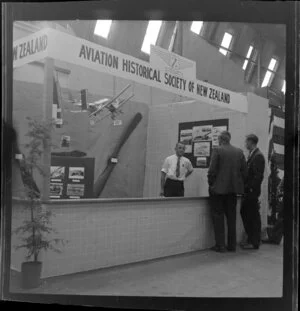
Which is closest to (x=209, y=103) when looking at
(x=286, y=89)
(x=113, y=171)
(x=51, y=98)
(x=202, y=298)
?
(x=286, y=89)

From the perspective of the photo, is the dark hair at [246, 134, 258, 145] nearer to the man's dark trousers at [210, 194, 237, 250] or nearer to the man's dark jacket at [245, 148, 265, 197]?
the man's dark jacket at [245, 148, 265, 197]

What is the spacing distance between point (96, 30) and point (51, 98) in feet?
2.22

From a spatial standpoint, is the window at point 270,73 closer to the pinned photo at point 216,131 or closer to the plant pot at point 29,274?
the pinned photo at point 216,131

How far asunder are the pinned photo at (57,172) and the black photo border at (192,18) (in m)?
0.35

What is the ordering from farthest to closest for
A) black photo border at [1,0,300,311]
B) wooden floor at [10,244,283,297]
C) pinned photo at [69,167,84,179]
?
pinned photo at [69,167,84,179]
wooden floor at [10,244,283,297]
black photo border at [1,0,300,311]

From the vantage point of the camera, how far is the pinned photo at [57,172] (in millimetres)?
4250

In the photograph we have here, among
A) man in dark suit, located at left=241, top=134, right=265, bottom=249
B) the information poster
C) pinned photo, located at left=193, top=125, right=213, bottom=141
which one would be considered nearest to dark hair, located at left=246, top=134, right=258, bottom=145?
man in dark suit, located at left=241, top=134, right=265, bottom=249

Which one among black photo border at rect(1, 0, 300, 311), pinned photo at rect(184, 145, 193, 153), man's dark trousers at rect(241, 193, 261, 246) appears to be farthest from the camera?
pinned photo at rect(184, 145, 193, 153)

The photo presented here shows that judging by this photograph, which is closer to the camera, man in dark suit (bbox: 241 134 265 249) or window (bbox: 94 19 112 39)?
window (bbox: 94 19 112 39)

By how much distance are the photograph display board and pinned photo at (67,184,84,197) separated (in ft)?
3.25

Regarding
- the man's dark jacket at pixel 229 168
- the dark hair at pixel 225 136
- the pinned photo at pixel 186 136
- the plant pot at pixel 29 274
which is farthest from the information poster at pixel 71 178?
the dark hair at pixel 225 136

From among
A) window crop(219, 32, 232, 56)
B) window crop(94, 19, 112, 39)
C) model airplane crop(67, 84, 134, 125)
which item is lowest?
model airplane crop(67, 84, 134, 125)

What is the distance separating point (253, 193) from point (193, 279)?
37.1 inches

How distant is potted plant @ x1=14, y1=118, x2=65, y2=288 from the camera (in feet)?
13.6
